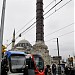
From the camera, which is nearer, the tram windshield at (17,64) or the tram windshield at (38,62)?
the tram windshield at (17,64)

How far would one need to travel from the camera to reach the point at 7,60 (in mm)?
18953

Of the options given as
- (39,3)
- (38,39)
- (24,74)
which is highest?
(39,3)

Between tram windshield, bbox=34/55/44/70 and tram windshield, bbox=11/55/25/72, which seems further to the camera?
tram windshield, bbox=34/55/44/70

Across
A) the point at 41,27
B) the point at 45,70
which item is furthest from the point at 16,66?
the point at 41,27

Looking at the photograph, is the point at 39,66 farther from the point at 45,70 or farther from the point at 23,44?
the point at 23,44

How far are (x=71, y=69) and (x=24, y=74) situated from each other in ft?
12.6

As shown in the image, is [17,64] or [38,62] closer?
[17,64]

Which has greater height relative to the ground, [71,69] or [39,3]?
[39,3]

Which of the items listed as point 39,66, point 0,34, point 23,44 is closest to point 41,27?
point 23,44

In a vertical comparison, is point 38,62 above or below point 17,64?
above

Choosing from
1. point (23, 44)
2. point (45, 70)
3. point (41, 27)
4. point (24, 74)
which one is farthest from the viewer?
point (23, 44)

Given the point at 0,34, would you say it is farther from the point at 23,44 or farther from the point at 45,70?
the point at 23,44

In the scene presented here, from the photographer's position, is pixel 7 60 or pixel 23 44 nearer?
pixel 7 60

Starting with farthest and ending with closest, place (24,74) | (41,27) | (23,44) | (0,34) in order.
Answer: (23,44) < (41,27) < (24,74) < (0,34)
